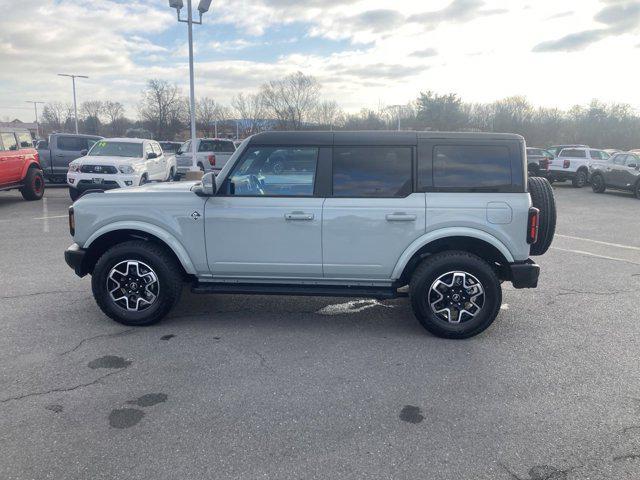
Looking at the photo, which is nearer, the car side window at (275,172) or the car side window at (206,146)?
the car side window at (275,172)

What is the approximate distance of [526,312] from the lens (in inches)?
210

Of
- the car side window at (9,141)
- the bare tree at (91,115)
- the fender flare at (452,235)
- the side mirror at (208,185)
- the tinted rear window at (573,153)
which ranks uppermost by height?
the bare tree at (91,115)

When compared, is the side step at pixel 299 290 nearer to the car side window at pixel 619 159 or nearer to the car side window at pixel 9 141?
the car side window at pixel 9 141

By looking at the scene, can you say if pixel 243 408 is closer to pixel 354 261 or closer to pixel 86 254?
pixel 354 261

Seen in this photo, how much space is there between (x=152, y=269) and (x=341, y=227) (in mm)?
1865

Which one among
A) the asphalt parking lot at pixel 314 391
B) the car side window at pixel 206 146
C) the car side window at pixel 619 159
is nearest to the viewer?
the asphalt parking lot at pixel 314 391

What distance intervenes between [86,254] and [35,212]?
897cm

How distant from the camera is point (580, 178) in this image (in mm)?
21516

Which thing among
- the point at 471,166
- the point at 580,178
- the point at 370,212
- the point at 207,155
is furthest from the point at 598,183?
the point at 370,212

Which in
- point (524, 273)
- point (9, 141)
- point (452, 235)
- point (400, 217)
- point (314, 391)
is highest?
point (9, 141)

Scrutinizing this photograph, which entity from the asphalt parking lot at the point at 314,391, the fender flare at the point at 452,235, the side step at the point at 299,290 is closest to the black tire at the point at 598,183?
the asphalt parking lot at the point at 314,391

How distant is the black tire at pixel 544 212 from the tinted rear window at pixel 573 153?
19.5m

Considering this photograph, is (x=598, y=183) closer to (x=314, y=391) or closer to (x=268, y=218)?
(x=268, y=218)

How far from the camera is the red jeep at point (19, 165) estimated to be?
42.7ft
